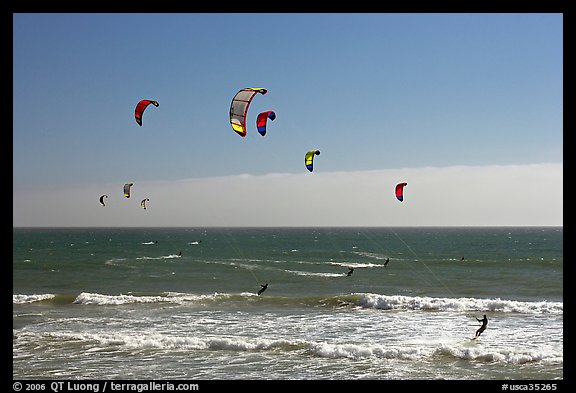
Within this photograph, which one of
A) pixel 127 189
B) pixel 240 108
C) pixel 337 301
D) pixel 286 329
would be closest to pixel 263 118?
pixel 240 108

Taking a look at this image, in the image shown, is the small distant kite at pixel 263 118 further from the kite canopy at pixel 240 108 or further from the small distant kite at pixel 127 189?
the small distant kite at pixel 127 189

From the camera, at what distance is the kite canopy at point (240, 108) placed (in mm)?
13656

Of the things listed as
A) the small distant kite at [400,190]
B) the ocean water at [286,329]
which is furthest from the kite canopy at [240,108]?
the small distant kite at [400,190]

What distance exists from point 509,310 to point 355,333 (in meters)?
8.64

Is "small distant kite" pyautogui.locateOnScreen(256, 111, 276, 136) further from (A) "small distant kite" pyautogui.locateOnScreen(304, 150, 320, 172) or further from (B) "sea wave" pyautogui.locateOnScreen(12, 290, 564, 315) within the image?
(B) "sea wave" pyautogui.locateOnScreen(12, 290, 564, 315)

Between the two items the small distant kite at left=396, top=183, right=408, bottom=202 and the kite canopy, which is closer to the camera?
the kite canopy

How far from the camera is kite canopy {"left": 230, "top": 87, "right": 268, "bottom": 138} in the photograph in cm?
1366

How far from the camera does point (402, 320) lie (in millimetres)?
19266

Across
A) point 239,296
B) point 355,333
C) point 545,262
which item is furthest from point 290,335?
point 545,262

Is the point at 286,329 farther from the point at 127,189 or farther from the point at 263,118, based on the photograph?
the point at 127,189

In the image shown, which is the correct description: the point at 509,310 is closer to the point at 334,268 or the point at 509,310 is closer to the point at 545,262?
the point at 334,268

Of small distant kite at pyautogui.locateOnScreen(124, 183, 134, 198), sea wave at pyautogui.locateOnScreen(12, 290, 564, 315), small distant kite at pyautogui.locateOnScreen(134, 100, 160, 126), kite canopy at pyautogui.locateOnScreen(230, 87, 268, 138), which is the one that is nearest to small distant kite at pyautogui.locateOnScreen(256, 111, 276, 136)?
kite canopy at pyautogui.locateOnScreen(230, 87, 268, 138)

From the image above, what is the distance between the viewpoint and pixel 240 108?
13812mm
